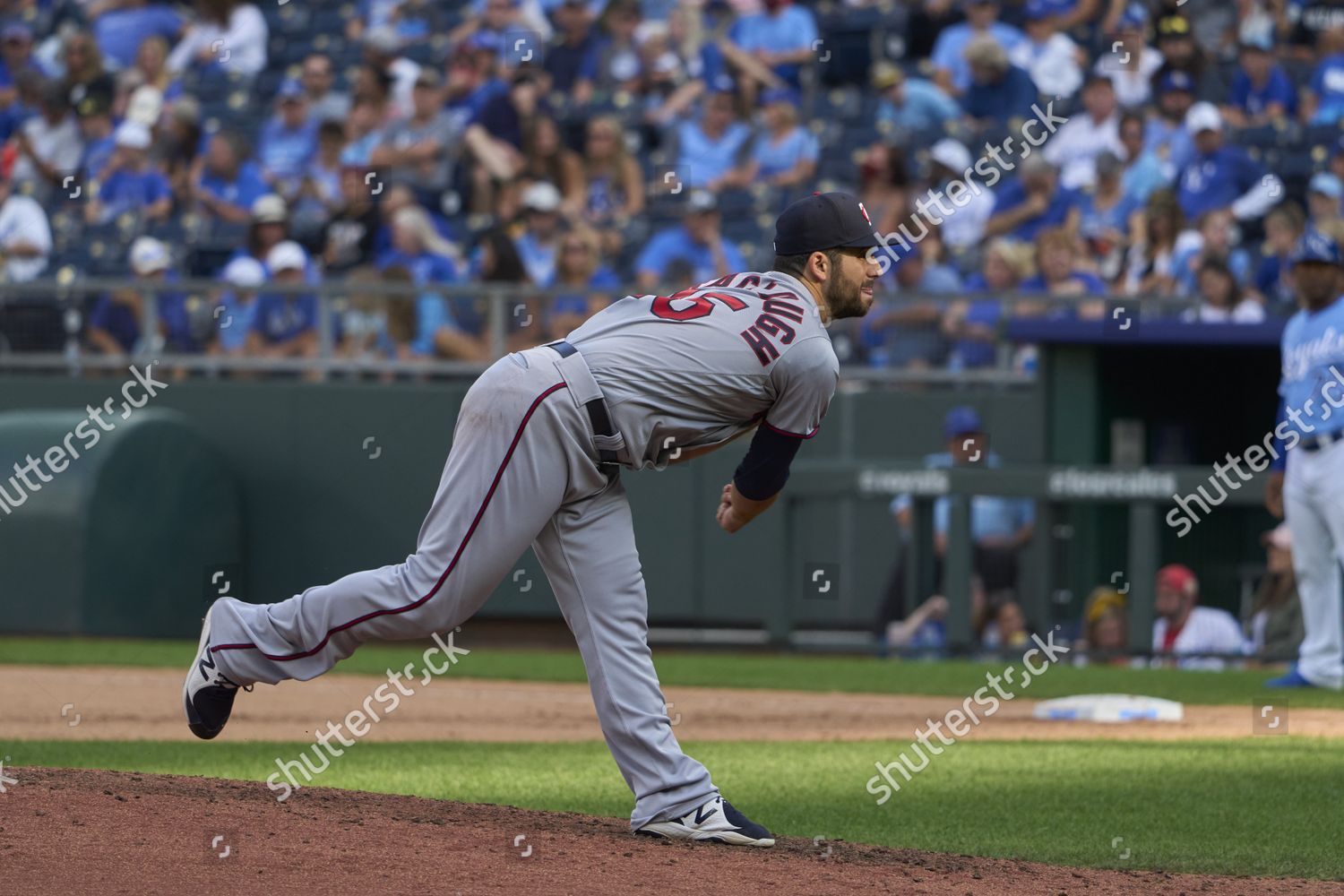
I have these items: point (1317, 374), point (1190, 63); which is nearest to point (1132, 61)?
point (1190, 63)

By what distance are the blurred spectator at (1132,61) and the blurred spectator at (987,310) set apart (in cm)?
172

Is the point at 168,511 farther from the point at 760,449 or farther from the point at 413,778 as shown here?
the point at 760,449

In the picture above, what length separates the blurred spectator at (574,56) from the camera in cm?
1571

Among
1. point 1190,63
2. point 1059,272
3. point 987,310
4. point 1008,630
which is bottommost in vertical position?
point 1008,630

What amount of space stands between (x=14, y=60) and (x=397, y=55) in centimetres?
396

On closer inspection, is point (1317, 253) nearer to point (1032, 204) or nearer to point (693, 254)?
point (1032, 204)

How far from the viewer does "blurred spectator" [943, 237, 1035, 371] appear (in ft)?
39.3

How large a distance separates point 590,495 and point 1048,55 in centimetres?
1042

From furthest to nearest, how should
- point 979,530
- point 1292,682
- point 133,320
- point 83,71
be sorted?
point 83,71, point 133,320, point 979,530, point 1292,682

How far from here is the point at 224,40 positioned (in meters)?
17.2

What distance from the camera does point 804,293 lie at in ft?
14.9

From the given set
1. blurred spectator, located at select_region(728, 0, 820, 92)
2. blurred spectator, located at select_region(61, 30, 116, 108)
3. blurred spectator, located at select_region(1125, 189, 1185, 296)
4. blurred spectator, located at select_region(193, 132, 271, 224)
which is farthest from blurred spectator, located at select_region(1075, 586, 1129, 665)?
blurred spectator, located at select_region(61, 30, 116, 108)

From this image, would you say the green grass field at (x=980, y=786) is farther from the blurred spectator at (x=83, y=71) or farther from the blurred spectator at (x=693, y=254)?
the blurred spectator at (x=83, y=71)

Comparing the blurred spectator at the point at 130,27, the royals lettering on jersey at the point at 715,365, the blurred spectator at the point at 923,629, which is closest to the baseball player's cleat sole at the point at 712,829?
the royals lettering on jersey at the point at 715,365
